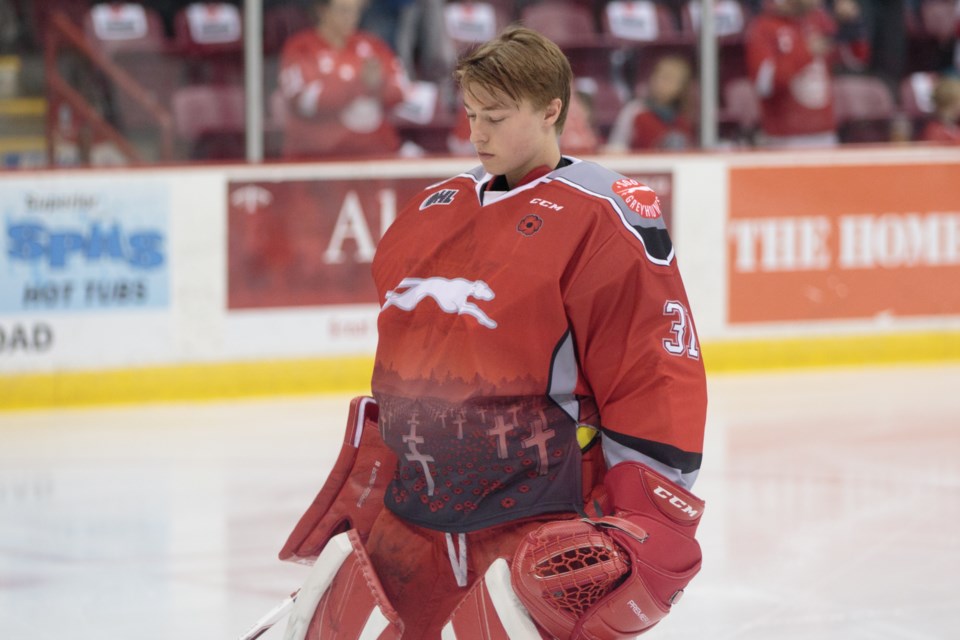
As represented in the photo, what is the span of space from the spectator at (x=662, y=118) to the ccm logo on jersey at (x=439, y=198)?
520 centimetres

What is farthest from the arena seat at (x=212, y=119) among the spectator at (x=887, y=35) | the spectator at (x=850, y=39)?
the spectator at (x=887, y=35)

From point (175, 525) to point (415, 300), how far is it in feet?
9.25

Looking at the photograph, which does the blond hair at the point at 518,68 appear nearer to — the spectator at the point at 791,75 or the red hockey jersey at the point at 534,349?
the red hockey jersey at the point at 534,349

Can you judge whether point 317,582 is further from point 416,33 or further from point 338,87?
point 416,33

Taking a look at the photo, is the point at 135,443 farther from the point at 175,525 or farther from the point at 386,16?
the point at 386,16

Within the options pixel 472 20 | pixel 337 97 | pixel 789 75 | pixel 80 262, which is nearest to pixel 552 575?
pixel 80 262

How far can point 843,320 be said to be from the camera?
7.48 m

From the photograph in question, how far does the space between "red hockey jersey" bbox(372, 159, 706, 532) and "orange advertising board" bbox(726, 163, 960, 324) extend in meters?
5.29

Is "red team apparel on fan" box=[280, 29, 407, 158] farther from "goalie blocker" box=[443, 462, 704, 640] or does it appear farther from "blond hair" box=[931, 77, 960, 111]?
"goalie blocker" box=[443, 462, 704, 640]

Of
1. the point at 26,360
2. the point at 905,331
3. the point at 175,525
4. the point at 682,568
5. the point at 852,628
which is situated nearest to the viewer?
the point at 682,568

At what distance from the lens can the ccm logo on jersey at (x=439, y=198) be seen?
83.4 inches

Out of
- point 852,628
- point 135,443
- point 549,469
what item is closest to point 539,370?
point 549,469

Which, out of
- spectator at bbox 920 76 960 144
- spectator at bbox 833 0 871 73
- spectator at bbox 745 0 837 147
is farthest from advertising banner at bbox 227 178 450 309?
spectator at bbox 920 76 960 144

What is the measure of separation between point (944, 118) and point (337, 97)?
2933 mm
